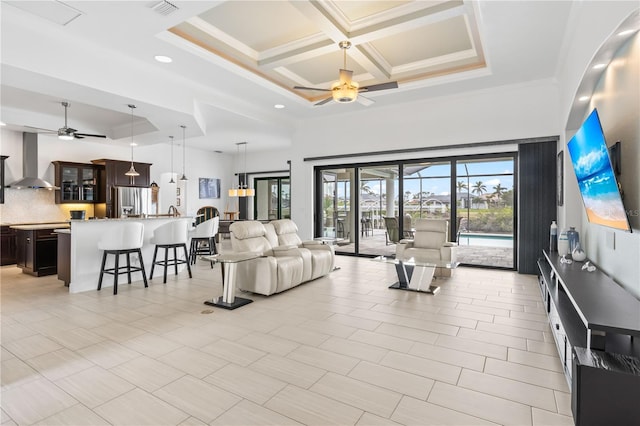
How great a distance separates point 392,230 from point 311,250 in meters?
2.46

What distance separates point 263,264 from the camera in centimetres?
446

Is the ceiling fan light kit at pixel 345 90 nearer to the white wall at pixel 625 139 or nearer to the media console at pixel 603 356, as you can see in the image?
the white wall at pixel 625 139

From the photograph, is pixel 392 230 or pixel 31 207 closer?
pixel 392 230

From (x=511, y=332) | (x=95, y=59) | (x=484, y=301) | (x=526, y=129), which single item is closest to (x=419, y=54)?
(x=526, y=129)

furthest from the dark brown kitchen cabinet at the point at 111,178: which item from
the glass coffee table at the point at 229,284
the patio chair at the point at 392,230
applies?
the patio chair at the point at 392,230

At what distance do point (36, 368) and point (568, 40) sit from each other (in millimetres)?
6133

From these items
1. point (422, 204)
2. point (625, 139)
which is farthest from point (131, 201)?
point (625, 139)

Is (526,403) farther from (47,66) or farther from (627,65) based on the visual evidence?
(47,66)

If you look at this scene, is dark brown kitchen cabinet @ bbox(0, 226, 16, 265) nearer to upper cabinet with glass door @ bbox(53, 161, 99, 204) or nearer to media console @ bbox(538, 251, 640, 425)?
upper cabinet with glass door @ bbox(53, 161, 99, 204)

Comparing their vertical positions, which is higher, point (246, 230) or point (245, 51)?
point (245, 51)

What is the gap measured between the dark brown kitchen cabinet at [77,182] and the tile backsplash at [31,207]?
0.81 ft

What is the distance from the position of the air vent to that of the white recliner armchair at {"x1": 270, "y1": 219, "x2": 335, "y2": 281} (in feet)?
10.3

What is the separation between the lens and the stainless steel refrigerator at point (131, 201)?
27.5 feet

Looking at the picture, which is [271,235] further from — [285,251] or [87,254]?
[87,254]
